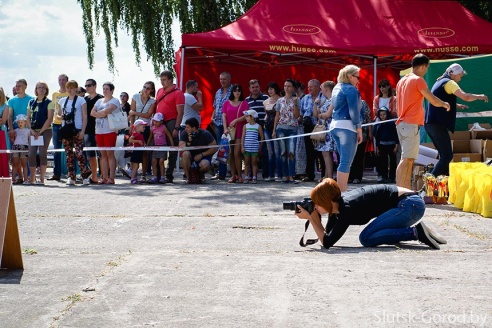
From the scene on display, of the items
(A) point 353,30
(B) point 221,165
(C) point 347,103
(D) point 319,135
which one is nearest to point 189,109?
(B) point 221,165

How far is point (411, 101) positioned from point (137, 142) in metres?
7.37

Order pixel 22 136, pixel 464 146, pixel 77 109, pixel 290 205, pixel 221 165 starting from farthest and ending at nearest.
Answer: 1. pixel 221 165
2. pixel 22 136
3. pixel 77 109
4. pixel 464 146
5. pixel 290 205

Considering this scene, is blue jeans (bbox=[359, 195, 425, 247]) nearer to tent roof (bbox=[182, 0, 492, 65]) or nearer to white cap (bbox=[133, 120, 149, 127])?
white cap (bbox=[133, 120, 149, 127])

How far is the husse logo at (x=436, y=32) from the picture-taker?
20.0 meters

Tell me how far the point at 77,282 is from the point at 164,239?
8.61 feet

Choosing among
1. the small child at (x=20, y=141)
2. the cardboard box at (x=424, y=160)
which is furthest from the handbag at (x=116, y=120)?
the cardboard box at (x=424, y=160)

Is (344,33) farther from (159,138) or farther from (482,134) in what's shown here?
(159,138)

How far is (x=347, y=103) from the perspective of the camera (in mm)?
11906

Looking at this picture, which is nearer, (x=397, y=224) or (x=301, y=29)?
(x=397, y=224)

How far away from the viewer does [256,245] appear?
9.05m

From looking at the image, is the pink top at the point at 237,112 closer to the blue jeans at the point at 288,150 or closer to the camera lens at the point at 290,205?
the blue jeans at the point at 288,150

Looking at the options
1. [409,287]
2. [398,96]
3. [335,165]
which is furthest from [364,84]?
[409,287]

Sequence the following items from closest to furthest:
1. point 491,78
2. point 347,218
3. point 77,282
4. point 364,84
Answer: point 77,282 < point 347,218 < point 491,78 < point 364,84

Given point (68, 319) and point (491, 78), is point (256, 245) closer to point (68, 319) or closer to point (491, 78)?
point (68, 319)
